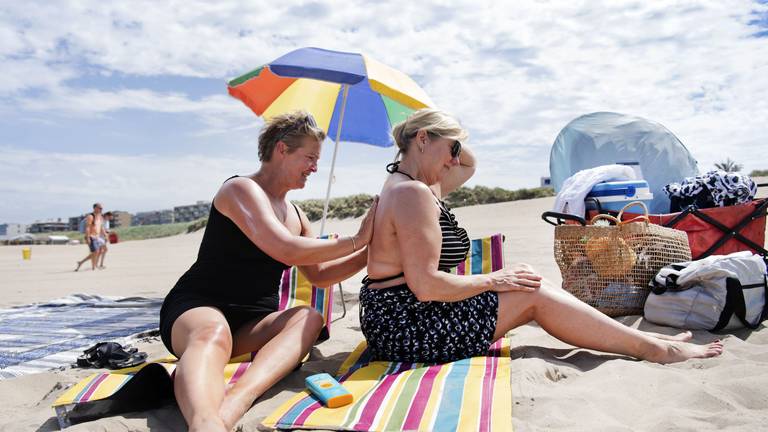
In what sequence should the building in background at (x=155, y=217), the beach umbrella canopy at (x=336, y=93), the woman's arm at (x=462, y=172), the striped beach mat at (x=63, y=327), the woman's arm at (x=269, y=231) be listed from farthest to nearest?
the building in background at (x=155, y=217)
the beach umbrella canopy at (x=336, y=93)
the striped beach mat at (x=63, y=327)
the woman's arm at (x=462, y=172)
the woman's arm at (x=269, y=231)

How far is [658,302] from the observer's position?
12.0 ft

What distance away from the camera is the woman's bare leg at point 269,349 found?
7.64 feet

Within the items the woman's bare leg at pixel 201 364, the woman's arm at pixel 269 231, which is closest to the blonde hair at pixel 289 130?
the woman's arm at pixel 269 231

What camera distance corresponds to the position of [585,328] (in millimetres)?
2902

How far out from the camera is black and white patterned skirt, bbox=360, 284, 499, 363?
2787mm

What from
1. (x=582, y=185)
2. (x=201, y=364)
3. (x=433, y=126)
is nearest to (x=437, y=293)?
(x=433, y=126)

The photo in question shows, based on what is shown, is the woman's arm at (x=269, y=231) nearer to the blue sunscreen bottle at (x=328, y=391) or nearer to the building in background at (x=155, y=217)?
the blue sunscreen bottle at (x=328, y=391)

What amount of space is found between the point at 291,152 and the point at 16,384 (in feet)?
6.47

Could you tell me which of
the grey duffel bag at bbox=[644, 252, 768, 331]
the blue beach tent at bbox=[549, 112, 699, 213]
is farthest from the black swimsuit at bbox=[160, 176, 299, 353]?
the blue beach tent at bbox=[549, 112, 699, 213]

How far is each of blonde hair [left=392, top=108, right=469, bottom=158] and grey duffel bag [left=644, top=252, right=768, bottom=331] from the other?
1.74m

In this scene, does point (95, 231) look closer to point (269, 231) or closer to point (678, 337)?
point (269, 231)

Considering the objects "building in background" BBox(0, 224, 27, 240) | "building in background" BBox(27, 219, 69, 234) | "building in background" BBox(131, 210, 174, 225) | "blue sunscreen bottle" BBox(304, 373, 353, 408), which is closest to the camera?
"blue sunscreen bottle" BBox(304, 373, 353, 408)

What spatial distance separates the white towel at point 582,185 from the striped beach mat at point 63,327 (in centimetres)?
338

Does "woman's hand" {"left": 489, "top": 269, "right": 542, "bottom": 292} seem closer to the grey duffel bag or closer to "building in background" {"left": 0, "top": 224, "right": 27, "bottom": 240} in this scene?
the grey duffel bag
